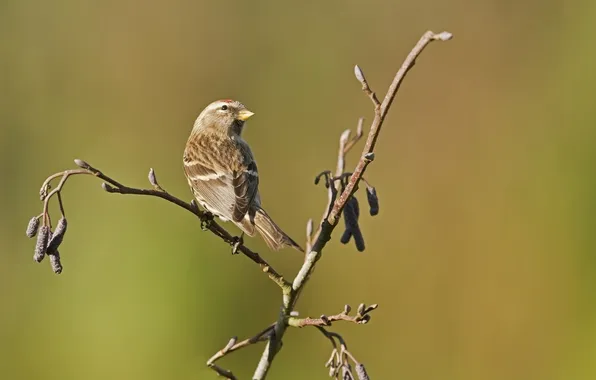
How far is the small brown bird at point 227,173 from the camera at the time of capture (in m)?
3.37

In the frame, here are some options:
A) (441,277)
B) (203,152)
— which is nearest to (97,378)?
(203,152)

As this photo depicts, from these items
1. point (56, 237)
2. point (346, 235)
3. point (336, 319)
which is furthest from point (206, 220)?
point (336, 319)

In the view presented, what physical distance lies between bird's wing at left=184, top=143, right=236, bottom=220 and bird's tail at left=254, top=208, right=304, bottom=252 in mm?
112

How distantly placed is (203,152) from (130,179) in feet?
7.60

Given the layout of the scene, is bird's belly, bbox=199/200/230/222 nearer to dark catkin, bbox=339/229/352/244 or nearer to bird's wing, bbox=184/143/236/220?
bird's wing, bbox=184/143/236/220

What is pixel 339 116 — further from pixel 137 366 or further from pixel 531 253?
pixel 137 366

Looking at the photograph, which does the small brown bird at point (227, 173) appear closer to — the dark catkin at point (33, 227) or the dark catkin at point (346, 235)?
the dark catkin at point (346, 235)

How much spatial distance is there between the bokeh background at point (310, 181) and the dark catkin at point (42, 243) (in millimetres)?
2276

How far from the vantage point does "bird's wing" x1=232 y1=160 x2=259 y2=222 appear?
3385 mm

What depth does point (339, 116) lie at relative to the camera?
7.23m

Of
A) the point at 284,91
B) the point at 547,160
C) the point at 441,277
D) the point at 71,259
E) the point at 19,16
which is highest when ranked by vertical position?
the point at 19,16

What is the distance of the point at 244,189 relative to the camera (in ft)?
11.8

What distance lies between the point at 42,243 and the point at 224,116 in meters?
2.19

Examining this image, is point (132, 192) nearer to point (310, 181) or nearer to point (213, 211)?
point (213, 211)
